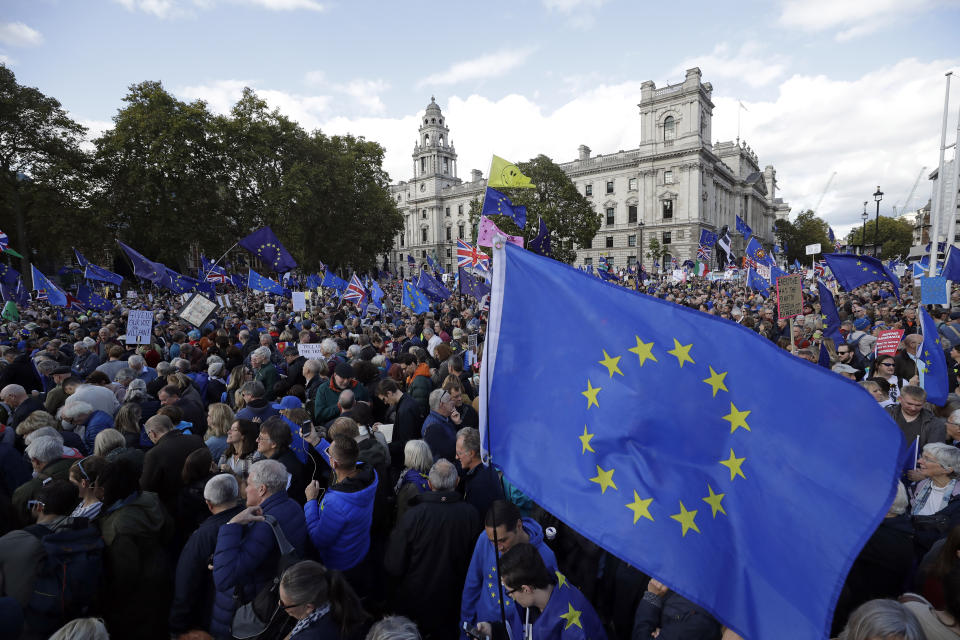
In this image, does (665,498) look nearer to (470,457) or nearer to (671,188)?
(470,457)

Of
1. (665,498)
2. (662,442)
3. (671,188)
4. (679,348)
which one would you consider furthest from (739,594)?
(671,188)

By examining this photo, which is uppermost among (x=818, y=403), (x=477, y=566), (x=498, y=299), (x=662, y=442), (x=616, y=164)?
(x=616, y=164)

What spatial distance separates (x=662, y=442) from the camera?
2.18 m

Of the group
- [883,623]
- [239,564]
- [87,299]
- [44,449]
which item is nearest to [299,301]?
[87,299]

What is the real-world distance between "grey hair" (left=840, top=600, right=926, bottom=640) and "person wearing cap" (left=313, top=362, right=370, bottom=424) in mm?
5017

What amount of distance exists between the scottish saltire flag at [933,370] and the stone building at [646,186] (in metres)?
43.7

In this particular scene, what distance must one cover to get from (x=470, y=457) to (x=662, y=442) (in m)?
1.88

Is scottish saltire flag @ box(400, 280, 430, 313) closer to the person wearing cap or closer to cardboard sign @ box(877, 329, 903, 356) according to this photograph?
the person wearing cap

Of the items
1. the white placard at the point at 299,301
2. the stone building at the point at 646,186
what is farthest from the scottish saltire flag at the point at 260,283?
the stone building at the point at 646,186

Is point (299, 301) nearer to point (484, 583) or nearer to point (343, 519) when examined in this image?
point (343, 519)

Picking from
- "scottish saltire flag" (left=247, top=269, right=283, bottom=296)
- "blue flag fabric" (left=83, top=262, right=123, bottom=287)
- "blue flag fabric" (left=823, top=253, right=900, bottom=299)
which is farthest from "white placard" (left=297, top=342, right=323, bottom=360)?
"blue flag fabric" (left=83, top=262, right=123, bottom=287)

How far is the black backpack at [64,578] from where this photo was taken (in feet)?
8.66

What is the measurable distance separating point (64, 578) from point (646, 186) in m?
64.2

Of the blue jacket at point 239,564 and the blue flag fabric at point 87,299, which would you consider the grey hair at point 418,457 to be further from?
the blue flag fabric at point 87,299
